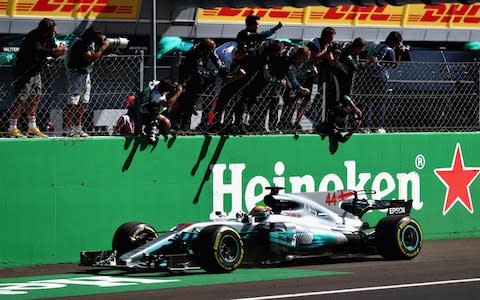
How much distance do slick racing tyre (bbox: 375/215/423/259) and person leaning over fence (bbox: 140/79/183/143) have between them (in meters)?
3.01

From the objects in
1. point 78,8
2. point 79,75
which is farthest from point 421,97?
point 78,8

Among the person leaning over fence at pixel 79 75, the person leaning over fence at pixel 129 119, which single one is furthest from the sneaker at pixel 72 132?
the person leaning over fence at pixel 129 119

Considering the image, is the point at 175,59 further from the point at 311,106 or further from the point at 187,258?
the point at 187,258

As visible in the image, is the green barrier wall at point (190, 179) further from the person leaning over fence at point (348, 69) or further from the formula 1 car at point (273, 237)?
the formula 1 car at point (273, 237)

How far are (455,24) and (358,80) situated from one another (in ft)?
43.6

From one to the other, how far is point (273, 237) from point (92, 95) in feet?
9.70

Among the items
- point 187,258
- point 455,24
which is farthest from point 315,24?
point 187,258

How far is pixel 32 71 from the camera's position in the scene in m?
14.1

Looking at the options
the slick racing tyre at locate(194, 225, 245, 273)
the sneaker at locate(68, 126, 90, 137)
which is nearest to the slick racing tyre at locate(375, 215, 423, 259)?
the slick racing tyre at locate(194, 225, 245, 273)

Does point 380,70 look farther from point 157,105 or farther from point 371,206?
point 157,105

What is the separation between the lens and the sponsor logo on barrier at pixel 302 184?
50.3 feet

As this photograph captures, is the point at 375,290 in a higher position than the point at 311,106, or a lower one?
lower

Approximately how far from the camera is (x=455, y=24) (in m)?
29.2

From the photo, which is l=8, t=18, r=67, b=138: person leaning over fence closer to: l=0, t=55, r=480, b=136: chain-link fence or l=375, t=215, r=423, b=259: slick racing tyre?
l=0, t=55, r=480, b=136: chain-link fence
